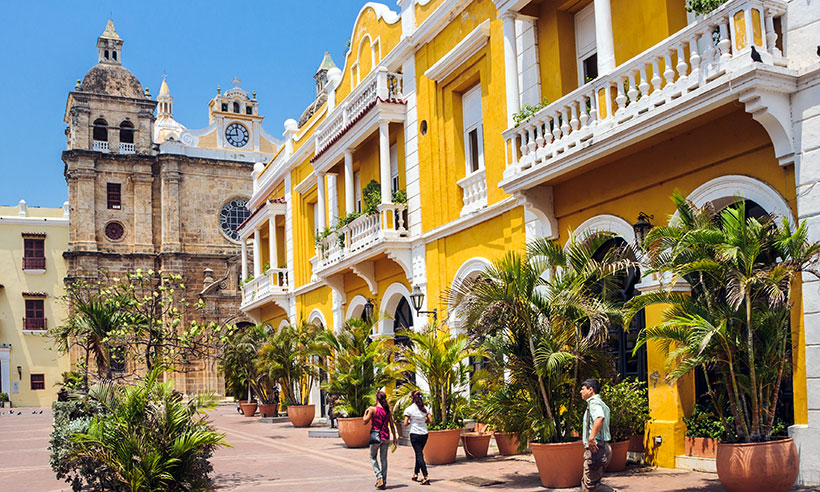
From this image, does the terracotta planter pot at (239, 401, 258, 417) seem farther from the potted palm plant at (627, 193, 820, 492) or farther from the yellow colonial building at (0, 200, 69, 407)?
the potted palm plant at (627, 193, 820, 492)

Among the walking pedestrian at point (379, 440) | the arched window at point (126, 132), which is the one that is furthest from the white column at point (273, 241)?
the arched window at point (126, 132)

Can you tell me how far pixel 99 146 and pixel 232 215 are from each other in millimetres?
8414

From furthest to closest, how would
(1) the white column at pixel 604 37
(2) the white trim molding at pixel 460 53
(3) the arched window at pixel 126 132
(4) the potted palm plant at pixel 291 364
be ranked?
(3) the arched window at pixel 126 132 → (4) the potted palm plant at pixel 291 364 → (2) the white trim molding at pixel 460 53 → (1) the white column at pixel 604 37

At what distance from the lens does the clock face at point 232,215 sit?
49188 mm

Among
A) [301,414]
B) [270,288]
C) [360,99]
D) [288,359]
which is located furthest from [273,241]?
[360,99]

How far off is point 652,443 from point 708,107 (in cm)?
444

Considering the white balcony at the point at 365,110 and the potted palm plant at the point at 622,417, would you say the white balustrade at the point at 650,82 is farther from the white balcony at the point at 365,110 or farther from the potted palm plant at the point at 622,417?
the white balcony at the point at 365,110

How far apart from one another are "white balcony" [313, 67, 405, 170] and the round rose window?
28724 millimetres

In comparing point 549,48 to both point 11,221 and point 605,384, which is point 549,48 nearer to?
point 605,384

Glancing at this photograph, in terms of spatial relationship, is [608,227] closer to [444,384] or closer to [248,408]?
[444,384]

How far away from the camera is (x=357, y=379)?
16766 millimetres

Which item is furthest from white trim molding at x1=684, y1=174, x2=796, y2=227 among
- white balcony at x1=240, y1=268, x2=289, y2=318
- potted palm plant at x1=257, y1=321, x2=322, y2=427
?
white balcony at x1=240, y1=268, x2=289, y2=318

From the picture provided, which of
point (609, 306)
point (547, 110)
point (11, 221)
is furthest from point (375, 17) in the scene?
point (11, 221)

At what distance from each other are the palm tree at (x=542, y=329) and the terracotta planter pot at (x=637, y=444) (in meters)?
1.24
